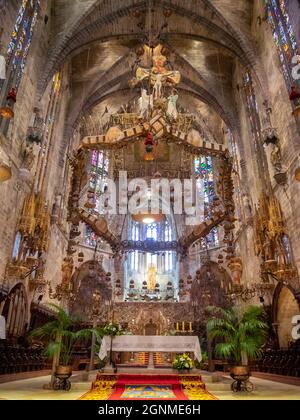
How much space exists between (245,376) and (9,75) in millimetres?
14305

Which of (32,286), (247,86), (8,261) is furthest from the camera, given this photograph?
(247,86)

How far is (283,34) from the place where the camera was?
15336mm

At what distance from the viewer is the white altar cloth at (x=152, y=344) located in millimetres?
10516

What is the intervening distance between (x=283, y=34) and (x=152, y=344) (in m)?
14.9

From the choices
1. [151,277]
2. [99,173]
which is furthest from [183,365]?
[99,173]

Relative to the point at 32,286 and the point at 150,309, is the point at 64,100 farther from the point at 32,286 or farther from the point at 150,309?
the point at 150,309

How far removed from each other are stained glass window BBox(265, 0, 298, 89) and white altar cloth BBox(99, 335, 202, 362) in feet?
37.3

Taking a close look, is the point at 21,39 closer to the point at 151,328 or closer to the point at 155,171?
the point at 155,171

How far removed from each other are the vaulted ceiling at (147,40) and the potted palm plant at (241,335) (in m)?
14.1

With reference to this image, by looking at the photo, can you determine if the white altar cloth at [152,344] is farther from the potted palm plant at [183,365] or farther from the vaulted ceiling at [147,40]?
the vaulted ceiling at [147,40]

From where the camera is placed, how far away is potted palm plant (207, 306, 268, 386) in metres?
7.63

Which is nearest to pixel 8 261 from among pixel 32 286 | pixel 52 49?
pixel 32 286

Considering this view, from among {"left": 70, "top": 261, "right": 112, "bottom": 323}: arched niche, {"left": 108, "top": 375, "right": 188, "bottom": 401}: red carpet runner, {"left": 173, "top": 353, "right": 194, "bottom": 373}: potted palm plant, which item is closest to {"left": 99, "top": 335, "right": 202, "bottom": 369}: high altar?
{"left": 173, "top": 353, "right": 194, "bottom": 373}: potted palm plant

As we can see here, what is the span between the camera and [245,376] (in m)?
7.61
